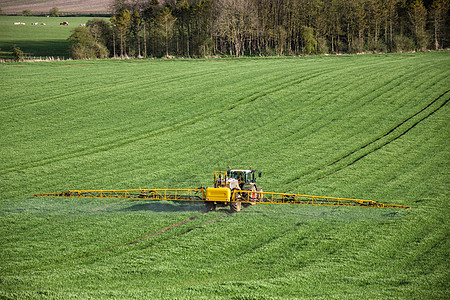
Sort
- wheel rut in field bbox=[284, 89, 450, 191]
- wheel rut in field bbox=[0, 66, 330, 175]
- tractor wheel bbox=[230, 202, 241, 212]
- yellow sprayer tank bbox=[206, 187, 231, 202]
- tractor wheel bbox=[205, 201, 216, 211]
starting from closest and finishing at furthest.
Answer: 1. yellow sprayer tank bbox=[206, 187, 231, 202]
2. tractor wheel bbox=[205, 201, 216, 211]
3. tractor wheel bbox=[230, 202, 241, 212]
4. wheel rut in field bbox=[284, 89, 450, 191]
5. wheel rut in field bbox=[0, 66, 330, 175]

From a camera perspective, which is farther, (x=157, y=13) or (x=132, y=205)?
(x=157, y=13)

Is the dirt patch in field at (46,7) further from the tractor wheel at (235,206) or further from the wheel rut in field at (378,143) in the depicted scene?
the tractor wheel at (235,206)

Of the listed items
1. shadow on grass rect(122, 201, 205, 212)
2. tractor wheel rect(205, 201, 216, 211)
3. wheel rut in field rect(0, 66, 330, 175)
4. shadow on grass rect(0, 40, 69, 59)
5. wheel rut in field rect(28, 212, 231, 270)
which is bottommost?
wheel rut in field rect(28, 212, 231, 270)

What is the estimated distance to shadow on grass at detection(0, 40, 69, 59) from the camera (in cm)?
8993

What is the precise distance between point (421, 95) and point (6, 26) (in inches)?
4983

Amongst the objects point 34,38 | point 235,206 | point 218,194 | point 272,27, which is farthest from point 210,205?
point 34,38

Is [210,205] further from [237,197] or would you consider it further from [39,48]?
[39,48]

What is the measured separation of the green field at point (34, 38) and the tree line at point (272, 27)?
11.2m

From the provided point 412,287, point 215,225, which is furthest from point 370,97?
point 412,287

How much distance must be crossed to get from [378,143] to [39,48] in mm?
87133

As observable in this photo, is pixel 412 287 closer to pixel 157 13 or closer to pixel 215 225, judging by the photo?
pixel 215 225

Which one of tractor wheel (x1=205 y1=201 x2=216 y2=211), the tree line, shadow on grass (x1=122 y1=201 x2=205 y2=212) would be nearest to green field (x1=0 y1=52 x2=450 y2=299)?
shadow on grass (x1=122 y1=201 x2=205 y2=212)

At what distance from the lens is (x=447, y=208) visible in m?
21.9

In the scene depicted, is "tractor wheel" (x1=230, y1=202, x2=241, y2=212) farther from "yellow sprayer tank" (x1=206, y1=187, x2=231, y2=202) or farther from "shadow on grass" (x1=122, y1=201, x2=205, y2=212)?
"shadow on grass" (x1=122, y1=201, x2=205, y2=212)
